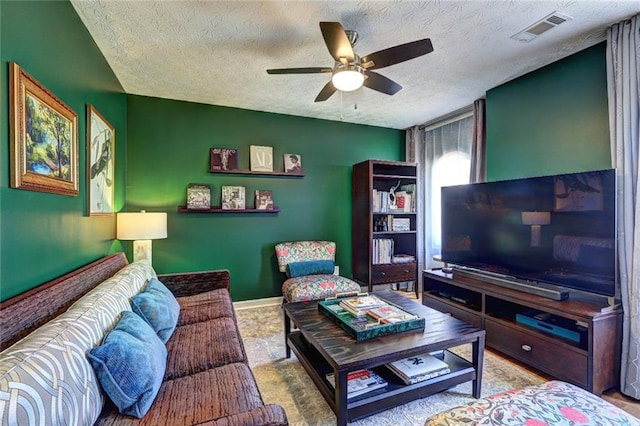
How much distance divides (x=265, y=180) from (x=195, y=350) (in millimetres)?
2484

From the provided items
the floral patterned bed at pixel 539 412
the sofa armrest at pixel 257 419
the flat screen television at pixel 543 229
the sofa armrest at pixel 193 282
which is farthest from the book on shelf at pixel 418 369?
the sofa armrest at pixel 193 282

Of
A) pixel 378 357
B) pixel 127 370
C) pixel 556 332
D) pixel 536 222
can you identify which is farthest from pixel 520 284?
pixel 127 370

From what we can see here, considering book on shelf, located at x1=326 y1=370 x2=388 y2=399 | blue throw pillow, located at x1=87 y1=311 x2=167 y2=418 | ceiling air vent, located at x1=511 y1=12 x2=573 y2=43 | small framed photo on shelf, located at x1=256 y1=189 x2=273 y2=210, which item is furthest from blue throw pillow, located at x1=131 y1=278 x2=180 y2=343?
ceiling air vent, located at x1=511 y1=12 x2=573 y2=43

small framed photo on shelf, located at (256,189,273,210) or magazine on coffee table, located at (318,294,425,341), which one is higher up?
small framed photo on shelf, located at (256,189,273,210)

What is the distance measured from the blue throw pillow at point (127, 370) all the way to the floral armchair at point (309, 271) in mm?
1911

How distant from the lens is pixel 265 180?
3848mm

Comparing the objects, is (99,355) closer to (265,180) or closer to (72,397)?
(72,397)

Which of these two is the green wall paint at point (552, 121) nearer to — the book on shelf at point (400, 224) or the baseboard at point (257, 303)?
the book on shelf at point (400, 224)

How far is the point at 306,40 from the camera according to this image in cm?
223

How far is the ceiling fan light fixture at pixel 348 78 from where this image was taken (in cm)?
201

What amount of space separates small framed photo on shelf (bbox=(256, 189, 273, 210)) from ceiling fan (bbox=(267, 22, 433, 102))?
1.80 meters

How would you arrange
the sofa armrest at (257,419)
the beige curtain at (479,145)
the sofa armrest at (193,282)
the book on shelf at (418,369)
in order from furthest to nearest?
the beige curtain at (479,145), the sofa armrest at (193,282), the book on shelf at (418,369), the sofa armrest at (257,419)

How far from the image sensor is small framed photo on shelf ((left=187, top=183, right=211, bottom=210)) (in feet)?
11.4

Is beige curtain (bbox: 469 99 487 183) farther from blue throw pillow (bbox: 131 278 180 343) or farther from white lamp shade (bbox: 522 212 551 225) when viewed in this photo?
blue throw pillow (bbox: 131 278 180 343)
